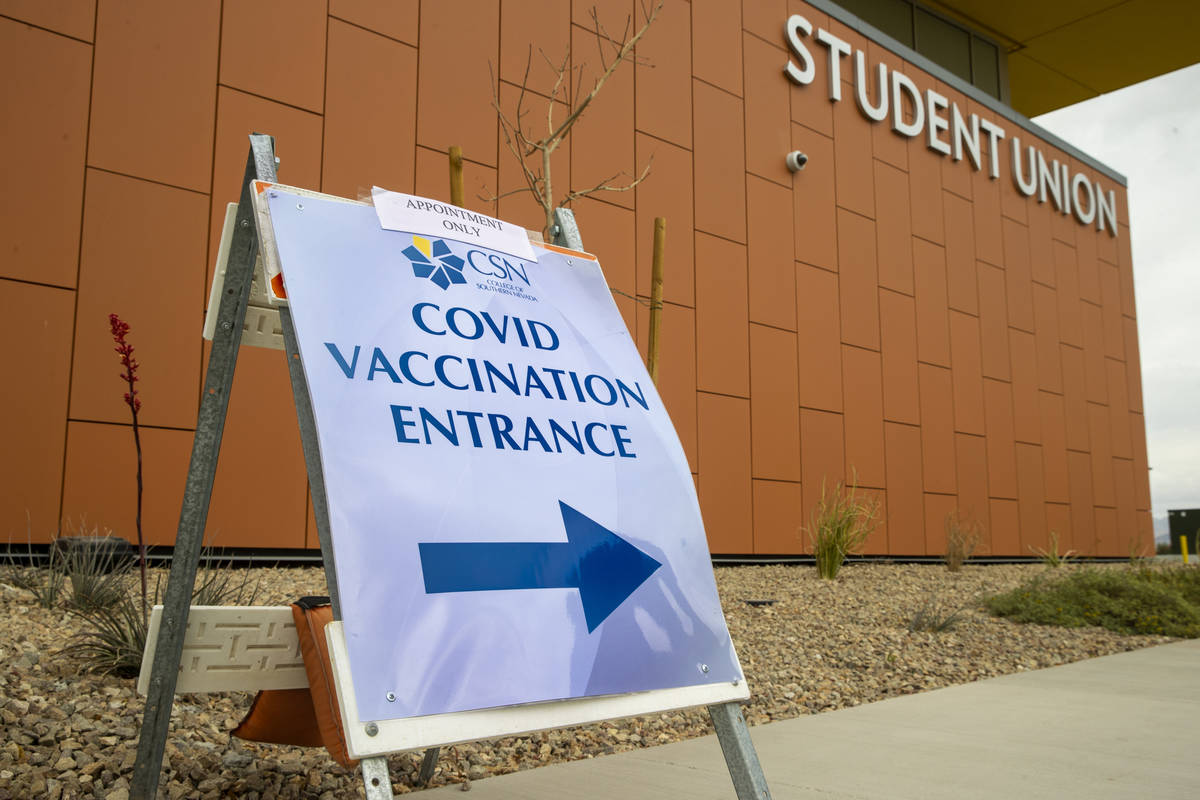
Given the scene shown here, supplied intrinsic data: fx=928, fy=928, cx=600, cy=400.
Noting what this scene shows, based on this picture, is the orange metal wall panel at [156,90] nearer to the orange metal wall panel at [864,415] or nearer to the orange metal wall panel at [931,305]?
the orange metal wall panel at [864,415]

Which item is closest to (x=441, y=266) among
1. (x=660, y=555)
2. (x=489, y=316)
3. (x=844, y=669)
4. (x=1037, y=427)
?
(x=489, y=316)

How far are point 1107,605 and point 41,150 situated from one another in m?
8.07

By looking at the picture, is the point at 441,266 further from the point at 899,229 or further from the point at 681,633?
the point at 899,229

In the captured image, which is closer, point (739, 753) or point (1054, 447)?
point (739, 753)

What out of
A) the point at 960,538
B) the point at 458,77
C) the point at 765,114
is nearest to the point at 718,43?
the point at 765,114

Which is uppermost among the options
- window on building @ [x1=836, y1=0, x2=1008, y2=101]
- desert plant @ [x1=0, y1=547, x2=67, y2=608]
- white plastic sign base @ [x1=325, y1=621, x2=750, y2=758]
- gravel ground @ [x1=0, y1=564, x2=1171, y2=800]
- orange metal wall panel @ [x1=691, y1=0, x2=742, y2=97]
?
window on building @ [x1=836, y1=0, x2=1008, y2=101]

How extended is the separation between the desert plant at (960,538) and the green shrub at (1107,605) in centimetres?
224

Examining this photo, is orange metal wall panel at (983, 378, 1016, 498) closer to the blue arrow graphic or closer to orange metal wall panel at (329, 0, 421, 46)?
orange metal wall panel at (329, 0, 421, 46)

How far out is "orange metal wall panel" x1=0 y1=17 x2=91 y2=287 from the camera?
5820 millimetres

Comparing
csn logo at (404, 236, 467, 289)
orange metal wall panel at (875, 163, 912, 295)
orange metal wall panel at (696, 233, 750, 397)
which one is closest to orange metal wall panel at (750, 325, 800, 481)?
orange metal wall panel at (696, 233, 750, 397)

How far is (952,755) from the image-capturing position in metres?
3.26

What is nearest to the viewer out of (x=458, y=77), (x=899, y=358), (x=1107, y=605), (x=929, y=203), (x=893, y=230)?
(x=1107, y=605)

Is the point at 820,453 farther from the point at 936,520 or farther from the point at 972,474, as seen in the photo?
the point at 972,474

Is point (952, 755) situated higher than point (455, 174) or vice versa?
point (455, 174)
